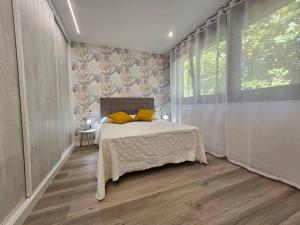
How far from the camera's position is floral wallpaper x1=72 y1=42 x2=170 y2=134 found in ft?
11.8

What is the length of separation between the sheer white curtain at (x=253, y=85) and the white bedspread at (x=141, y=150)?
67cm

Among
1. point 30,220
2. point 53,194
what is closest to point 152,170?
point 53,194

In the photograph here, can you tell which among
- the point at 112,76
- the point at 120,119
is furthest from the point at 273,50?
the point at 112,76

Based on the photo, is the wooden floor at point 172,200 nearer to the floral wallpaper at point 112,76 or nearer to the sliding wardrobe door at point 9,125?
the sliding wardrobe door at point 9,125

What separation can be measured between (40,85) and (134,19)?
2030mm

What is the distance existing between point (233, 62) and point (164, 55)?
2613 millimetres

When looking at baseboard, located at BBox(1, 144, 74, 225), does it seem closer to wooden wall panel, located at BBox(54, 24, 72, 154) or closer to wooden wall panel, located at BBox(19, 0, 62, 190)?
wooden wall panel, located at BBox(19, 0, 62, 190)

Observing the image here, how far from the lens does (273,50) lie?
1.78 m

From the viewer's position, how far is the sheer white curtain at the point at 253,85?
5.37ft

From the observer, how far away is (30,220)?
122 centimetres

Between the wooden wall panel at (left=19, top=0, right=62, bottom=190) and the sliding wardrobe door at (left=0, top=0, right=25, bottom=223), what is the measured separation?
0.17 metres

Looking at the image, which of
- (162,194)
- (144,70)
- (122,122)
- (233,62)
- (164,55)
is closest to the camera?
(162,194)

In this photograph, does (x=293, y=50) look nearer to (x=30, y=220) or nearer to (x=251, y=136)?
(x=251, y=136)

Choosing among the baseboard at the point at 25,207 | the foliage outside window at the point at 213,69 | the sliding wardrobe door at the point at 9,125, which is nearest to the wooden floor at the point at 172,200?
the baseboard at the point at 25,207
